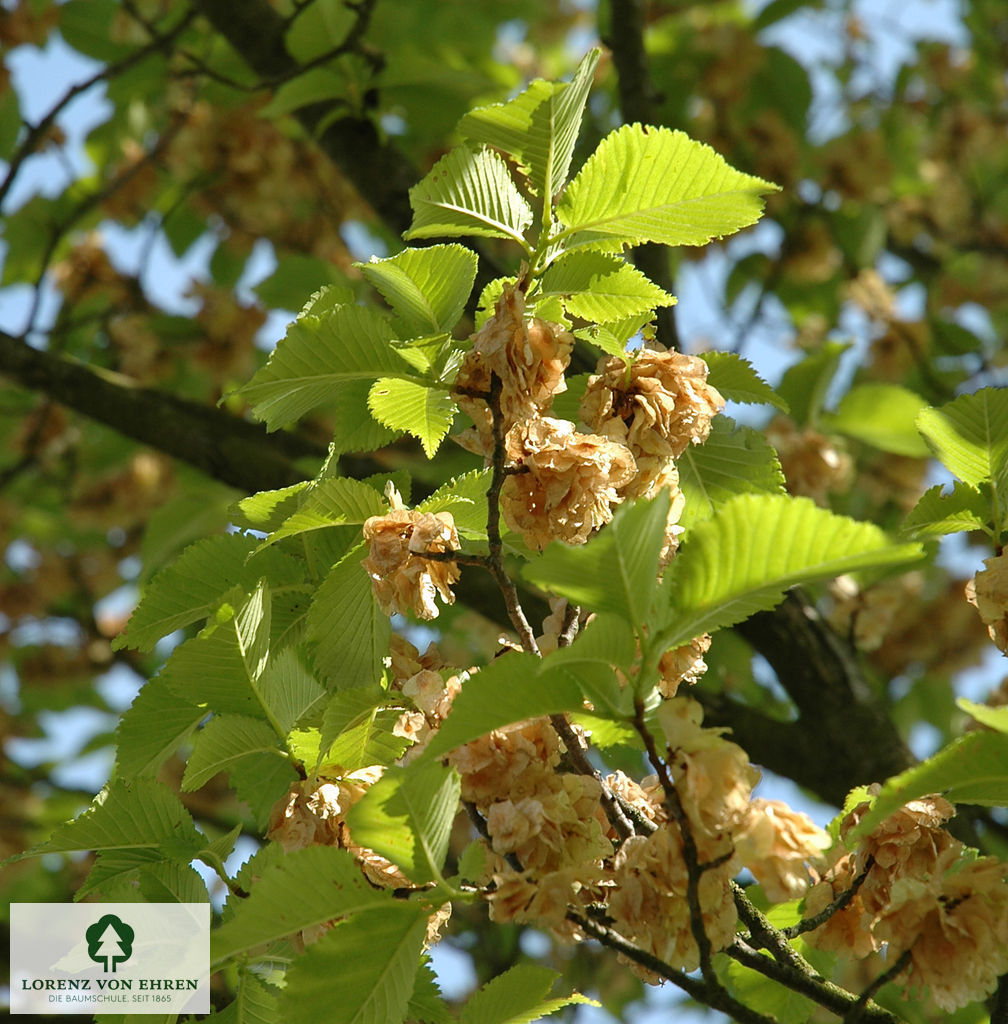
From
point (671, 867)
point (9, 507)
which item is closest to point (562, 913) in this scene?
point (671, 867)

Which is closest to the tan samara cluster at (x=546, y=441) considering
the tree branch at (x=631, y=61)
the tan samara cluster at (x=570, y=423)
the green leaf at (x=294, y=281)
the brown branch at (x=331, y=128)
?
the tan samara cluster at (x=570, y=423)

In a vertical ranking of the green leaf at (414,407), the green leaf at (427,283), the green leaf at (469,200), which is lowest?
the green leaf at (414,407)

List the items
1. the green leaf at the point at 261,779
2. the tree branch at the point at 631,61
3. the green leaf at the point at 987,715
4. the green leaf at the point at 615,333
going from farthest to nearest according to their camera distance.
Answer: the tree branch at the point at 631,61
the green leaf at the point at 261,779
the green leaf at the point at 615,333
the green leaf at the point at 987,715

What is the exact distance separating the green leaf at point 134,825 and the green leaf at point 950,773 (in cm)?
74

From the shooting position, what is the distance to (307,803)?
1132mm

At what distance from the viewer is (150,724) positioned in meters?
1.28

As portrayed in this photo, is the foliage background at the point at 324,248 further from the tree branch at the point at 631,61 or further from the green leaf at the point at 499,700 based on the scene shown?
the green leaf at the point at 499,700

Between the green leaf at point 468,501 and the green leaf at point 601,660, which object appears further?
the green leaf at point 468,501

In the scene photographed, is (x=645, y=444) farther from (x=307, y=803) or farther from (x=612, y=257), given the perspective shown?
(x=307, y=803)

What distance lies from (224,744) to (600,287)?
66 cm

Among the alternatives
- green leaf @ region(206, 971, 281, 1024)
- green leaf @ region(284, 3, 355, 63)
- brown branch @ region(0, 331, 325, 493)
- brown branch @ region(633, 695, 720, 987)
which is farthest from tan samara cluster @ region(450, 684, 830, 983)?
green leaf @ region(284, 3, 355, 63)

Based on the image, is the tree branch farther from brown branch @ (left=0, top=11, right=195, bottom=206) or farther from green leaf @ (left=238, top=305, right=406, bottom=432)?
green leaf @ (left=238, top=305, right=406, bottom=432)

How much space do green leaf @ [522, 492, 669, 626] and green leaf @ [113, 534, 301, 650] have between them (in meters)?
0.55

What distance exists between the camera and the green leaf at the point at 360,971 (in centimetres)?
96
